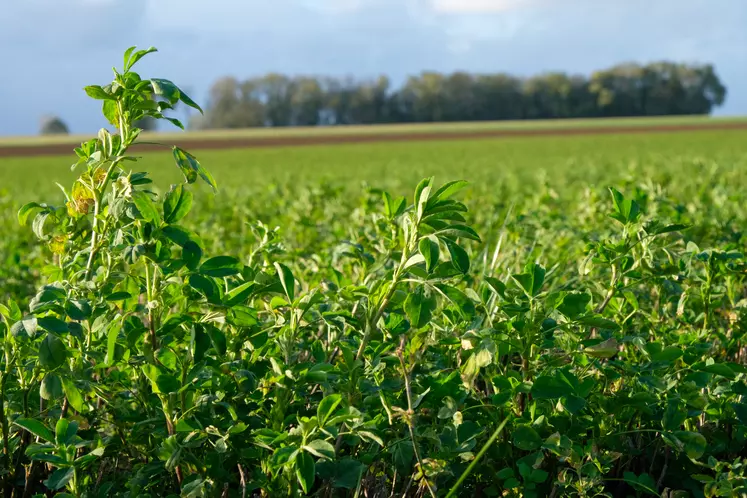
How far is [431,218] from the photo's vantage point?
1534 millimetres

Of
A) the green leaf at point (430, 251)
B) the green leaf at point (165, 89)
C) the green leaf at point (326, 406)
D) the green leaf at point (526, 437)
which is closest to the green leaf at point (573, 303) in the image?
the green leaf at point (526, 437)

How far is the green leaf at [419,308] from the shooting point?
4.81 ft

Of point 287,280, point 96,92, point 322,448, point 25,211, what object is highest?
point 96,92

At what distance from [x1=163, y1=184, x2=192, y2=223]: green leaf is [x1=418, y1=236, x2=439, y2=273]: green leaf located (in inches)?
20.1

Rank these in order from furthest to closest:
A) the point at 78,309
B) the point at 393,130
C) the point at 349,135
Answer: the point at 393,130, the point at 349,135, the point at 78,309

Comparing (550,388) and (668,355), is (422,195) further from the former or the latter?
(668,355)

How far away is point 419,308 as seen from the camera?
1471mm

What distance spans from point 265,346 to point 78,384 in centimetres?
42

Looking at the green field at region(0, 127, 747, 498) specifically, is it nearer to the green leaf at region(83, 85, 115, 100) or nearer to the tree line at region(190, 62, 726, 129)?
the green leaf at region(83, 85, 115, 100)

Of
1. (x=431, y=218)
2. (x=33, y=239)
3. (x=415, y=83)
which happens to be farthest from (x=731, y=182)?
(x=415, y=83)

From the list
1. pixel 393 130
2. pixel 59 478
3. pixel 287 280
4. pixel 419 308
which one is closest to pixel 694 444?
pixel 419 308

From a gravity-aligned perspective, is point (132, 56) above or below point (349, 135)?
above

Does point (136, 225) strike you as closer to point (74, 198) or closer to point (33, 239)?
point (74, 198)

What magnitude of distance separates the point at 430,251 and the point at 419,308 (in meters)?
0.13
